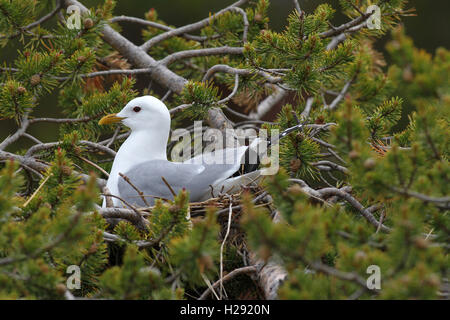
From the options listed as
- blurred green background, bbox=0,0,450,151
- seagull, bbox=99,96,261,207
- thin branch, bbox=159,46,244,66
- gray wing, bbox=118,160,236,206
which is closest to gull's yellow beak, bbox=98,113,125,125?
seagull, bbox=99,96,261,207

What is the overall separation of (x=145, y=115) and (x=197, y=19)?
4034mm

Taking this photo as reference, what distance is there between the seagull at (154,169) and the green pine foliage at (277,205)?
0.11 meters

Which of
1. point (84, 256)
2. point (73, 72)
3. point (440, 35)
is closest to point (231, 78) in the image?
point (73, 72)

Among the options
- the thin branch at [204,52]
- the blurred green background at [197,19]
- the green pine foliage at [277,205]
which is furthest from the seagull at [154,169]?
the blurred green background at [197,19]

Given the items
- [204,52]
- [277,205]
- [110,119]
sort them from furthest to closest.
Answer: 1. [204,52]
2. [110,119]
3. [277,205]

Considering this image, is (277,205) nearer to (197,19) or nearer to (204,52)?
(204,52)

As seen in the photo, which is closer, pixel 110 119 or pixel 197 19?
pixel 110 119

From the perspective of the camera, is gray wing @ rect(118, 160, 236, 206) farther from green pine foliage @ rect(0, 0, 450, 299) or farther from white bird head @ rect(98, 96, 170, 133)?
white bird head @ rect(98, 96, 170, 133)

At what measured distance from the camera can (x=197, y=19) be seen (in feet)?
21.7

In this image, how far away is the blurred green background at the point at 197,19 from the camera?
5902 mm

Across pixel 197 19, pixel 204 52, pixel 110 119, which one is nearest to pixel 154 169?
pixel 110 119

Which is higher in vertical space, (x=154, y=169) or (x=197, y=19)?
(x=197, y=19)

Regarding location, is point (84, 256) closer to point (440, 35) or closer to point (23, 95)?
point (23, 95)

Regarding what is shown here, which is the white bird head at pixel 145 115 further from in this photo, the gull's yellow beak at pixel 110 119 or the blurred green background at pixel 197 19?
the blurred green background at pixel 197 19
